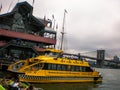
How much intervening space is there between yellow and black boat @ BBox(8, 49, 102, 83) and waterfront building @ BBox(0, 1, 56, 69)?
7.90 m

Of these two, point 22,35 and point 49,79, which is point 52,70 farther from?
point 22,35

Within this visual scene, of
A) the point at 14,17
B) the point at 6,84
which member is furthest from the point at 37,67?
the point at 14,17

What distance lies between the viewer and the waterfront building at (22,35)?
41.8 metres

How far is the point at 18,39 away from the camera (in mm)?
44594

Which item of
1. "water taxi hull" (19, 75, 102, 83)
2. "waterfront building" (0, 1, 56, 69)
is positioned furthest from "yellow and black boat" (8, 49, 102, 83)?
"waterfront building" (0, 1, 56, 69)

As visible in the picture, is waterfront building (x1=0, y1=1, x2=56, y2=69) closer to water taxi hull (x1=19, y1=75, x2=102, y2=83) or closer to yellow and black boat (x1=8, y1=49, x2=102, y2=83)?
yellow and black boat (x1=8, y1=49, x2=102, y2=83)

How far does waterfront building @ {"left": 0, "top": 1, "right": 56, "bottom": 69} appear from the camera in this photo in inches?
1646

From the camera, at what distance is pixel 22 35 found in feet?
151

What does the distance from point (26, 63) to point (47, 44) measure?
2122 cm

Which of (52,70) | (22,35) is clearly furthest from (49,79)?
(22,35)

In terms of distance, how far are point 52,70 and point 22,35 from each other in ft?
58.3

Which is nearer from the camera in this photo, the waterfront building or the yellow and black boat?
the yellow and black boat

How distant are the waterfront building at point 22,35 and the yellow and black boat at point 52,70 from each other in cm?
790

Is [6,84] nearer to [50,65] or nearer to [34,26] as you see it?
[50,65]
